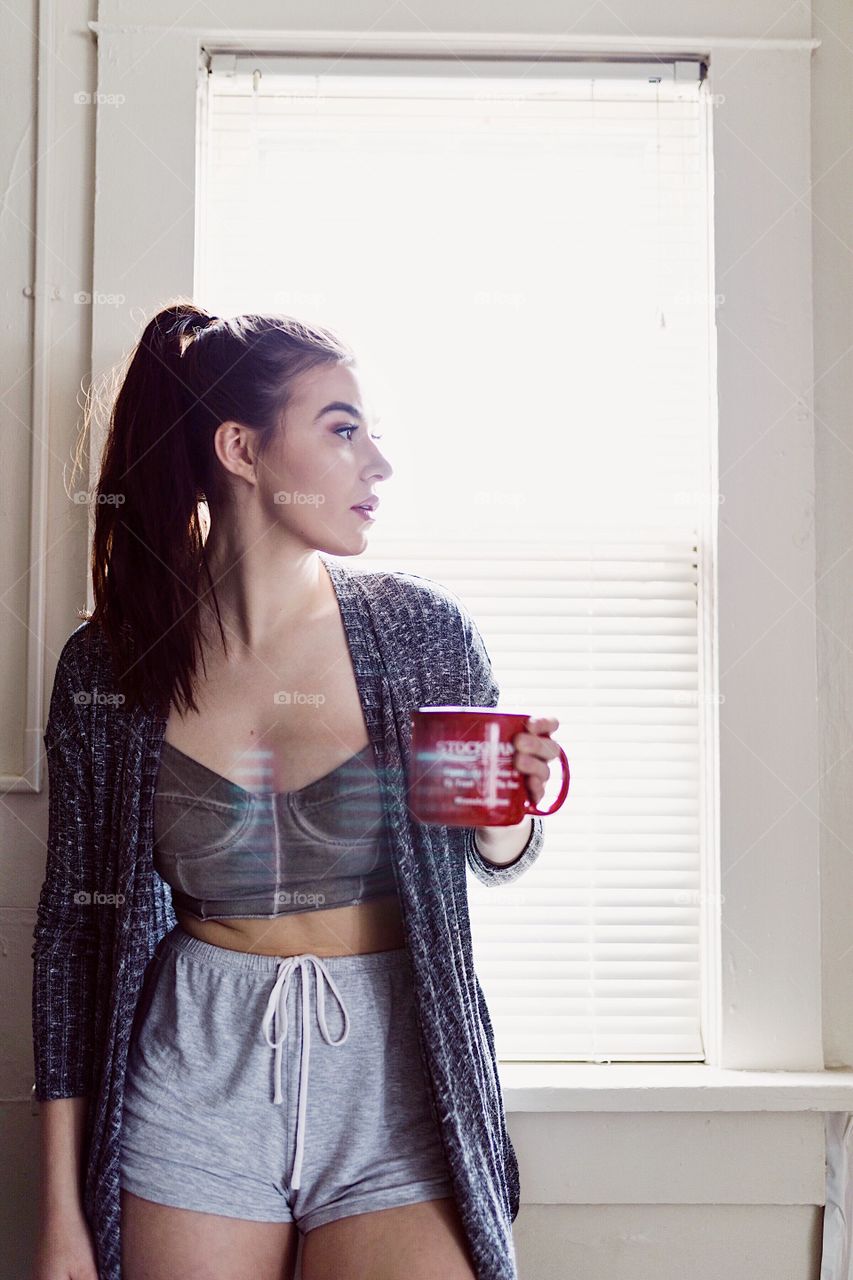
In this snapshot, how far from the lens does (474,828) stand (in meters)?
1.22

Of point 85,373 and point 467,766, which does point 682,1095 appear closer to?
point 467,766

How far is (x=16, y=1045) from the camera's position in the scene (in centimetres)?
151

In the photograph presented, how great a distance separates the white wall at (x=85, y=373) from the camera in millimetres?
1514

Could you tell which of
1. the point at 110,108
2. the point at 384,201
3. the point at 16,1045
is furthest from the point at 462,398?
the point at 16,1045

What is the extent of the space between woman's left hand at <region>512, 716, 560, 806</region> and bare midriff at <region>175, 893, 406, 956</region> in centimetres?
28

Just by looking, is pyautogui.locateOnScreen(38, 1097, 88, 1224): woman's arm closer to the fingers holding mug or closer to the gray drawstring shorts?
the gray drawstring shorts

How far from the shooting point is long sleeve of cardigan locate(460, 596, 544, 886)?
1.23 metres

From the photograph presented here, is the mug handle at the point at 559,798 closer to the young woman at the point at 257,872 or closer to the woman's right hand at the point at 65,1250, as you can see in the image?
the young woman at the point at 257,872

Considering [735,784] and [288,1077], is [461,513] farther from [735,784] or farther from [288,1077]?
[288,1077]

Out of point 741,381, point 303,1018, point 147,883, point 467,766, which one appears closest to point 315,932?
point 303,1018

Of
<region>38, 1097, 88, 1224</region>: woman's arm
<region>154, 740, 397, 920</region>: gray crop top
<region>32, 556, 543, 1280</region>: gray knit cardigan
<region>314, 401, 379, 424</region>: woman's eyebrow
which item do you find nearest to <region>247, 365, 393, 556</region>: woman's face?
<region>314, 401, 379, 424</region>: woman's eyebrow

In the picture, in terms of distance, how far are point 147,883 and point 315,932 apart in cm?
21

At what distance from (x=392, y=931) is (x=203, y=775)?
29 centimetres

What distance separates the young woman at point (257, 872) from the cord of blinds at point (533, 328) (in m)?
0.29
